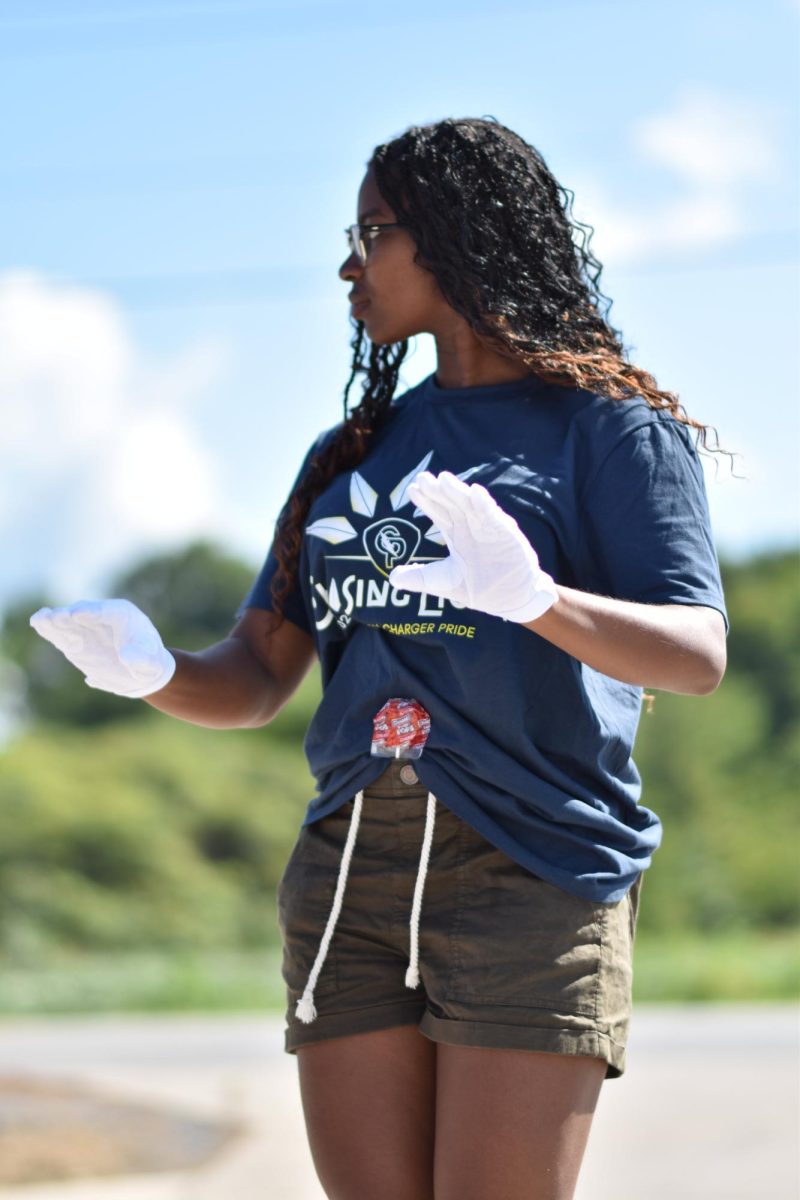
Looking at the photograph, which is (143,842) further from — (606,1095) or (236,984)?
(606,1095)

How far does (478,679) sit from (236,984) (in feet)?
23.4

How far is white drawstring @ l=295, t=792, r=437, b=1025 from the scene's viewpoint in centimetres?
191

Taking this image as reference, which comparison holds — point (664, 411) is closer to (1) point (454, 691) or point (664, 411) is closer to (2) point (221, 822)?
(1) point (454, 691)

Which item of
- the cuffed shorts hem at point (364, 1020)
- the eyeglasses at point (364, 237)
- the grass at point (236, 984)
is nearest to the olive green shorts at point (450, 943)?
the cuffed shorts hem at point (364, 1020)

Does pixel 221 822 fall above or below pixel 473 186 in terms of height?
below

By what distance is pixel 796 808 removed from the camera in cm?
1135

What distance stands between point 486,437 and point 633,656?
1.38ft

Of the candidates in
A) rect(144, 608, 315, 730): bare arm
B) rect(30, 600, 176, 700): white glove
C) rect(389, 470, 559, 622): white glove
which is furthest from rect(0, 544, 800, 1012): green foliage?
rect(389, 470, 559, 622): white glove

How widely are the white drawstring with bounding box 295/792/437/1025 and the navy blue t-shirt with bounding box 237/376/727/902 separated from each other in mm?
31

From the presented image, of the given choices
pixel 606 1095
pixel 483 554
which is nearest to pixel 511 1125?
pixel 483 554

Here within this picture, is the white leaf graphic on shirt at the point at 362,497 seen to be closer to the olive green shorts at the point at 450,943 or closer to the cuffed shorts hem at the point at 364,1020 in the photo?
the olive green shorts at the point at 450,943

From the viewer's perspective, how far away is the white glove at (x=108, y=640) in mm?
2043

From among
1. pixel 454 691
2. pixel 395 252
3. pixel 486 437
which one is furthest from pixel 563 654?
pixel 395 252

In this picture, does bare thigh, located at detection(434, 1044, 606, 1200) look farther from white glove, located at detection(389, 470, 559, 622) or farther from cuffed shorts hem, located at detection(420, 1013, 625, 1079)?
white glove, located at detection(389, 470, 559, 622)
